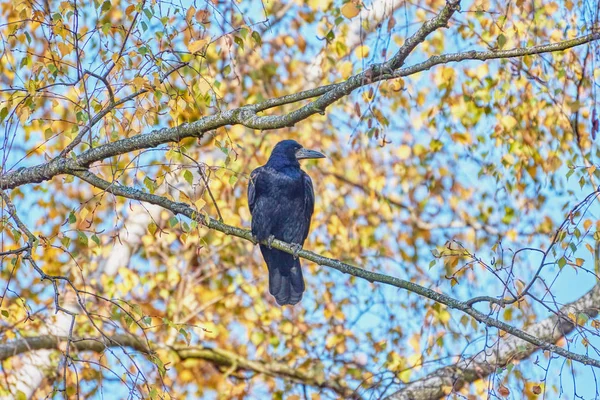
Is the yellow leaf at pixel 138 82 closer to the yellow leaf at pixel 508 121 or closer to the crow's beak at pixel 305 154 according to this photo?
the crow's beak at pixel 305 154

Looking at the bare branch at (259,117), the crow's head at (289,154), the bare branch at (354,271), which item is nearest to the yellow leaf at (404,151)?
the crow's head at (289,154)

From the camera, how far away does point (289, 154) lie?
243 inches

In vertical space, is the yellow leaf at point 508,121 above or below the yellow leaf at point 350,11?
above

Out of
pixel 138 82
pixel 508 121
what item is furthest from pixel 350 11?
pixel 508 121

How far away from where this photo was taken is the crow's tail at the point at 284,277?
19.7ft

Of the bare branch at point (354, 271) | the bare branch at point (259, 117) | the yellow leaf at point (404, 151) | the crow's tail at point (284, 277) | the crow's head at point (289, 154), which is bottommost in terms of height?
the bare branch at point (354, 271)

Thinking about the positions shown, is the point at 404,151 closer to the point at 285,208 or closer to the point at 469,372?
the point at 285,208

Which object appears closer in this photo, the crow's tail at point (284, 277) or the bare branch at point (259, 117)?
the bare branch at point (259, 117)

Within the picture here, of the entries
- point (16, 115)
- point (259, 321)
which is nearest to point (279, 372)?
point (259, 321)

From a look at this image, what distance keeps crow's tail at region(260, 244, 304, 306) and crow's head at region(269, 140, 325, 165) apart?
0.60m

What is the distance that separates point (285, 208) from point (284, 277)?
0.48 m

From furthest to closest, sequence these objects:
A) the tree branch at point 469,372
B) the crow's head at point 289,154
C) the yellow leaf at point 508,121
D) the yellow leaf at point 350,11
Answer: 1. the crow's head at point 289,154
2. the yellow leaf at point 508,121
3. the tree branch at point 469,372
4. the yellow leaf at point 350,11

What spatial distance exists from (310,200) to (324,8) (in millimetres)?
1398

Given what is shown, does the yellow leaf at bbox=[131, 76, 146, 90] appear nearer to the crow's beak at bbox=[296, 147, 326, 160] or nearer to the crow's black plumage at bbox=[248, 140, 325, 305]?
the crow's black plumage at bbox=[248, 140, 325, 305]
